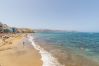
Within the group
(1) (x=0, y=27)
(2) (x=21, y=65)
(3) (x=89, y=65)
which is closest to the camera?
(2) (x=21, y=65)

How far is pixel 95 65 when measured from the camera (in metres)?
14.9

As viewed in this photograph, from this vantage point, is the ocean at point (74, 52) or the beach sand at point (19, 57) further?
the ocean at point (74, 52)

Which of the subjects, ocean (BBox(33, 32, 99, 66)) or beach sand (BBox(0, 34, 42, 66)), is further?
ocean (BBox(33, 32, 99, 66))

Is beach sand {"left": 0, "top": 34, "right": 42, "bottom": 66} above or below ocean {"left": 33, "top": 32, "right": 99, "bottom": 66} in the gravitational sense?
above

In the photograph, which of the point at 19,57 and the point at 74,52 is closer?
the point at 19,57

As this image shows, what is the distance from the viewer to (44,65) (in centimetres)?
1390

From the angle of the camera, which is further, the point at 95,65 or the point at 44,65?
the point at 95,65

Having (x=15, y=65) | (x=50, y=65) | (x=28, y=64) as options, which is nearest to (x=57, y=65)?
(x=50, y=65)

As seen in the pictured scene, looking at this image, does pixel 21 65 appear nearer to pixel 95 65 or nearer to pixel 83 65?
pixel 83 65

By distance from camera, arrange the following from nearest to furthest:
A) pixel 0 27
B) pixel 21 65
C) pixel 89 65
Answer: pixel 21 65
pixel 89 65
pixel 0 27

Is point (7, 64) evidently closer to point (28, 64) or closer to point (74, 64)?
point (28, 64)

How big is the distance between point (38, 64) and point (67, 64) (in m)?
3.02

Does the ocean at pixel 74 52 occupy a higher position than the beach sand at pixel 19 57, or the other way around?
the beach sand at pixel 19 57

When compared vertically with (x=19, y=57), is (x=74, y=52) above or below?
below
